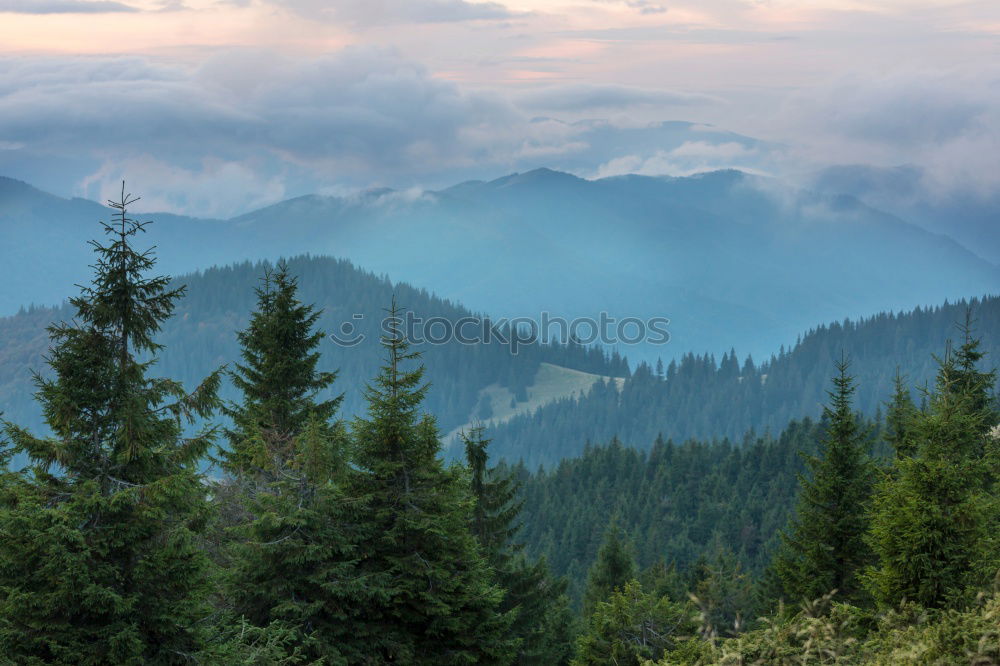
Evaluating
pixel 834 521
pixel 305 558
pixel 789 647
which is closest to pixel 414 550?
pixel 305 558

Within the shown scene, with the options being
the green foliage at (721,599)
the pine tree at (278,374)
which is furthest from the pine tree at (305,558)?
the pine tree at (278,374)

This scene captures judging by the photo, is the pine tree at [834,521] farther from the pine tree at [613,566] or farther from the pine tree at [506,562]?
the pine tree at [613,566]

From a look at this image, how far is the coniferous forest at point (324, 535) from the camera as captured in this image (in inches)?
471

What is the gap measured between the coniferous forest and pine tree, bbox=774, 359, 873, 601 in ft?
0.21

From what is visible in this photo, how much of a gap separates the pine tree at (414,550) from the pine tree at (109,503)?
4719 millimetres

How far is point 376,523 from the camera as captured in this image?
1750 centimetres

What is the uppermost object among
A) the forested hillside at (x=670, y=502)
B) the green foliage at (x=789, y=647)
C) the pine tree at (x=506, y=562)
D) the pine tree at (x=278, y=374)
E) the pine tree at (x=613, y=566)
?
the pine tree at (x=278, y=374)

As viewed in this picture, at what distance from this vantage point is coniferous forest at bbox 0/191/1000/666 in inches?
471

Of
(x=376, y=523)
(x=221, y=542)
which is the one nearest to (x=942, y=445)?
(x=376, y=523)

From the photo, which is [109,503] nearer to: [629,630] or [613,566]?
[629,630]

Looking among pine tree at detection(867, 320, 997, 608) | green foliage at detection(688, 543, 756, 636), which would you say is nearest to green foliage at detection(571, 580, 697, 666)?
green foliage at detection(688, 543, 756, 636)

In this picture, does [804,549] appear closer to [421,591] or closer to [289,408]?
[421,591]

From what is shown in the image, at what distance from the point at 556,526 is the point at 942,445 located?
105139 millimetres

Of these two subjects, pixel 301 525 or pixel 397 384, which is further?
pixel 397 384
